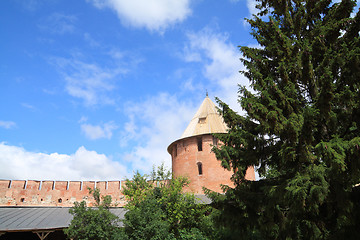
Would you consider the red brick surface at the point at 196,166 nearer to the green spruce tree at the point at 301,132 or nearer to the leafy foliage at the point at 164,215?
the leafy foliage at the point at 164,215

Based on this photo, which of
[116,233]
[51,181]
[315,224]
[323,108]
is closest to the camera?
[323,108]

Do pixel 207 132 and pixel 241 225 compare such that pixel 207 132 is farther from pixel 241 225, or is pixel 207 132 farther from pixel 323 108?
pixel 323 108

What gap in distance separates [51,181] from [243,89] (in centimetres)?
2053

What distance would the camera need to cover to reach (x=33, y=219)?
13.8 metres

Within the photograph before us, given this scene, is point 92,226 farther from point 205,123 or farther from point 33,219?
point 205,123

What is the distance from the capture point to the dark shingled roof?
12.5 m

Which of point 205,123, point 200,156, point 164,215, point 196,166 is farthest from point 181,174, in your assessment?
point 164,215

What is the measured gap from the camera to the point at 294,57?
7238mm

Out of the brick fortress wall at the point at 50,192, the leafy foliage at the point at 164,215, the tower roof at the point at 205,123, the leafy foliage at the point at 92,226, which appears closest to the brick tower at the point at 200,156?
the tower roof at the point at 205,123

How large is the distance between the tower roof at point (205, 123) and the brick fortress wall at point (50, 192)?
756 cm

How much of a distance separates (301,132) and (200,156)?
52.7 ft

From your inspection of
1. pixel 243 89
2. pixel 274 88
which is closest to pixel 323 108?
pixel 274 88

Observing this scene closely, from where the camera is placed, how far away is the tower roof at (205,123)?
22.8 m

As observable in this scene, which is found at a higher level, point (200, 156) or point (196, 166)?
point (200, 156)
